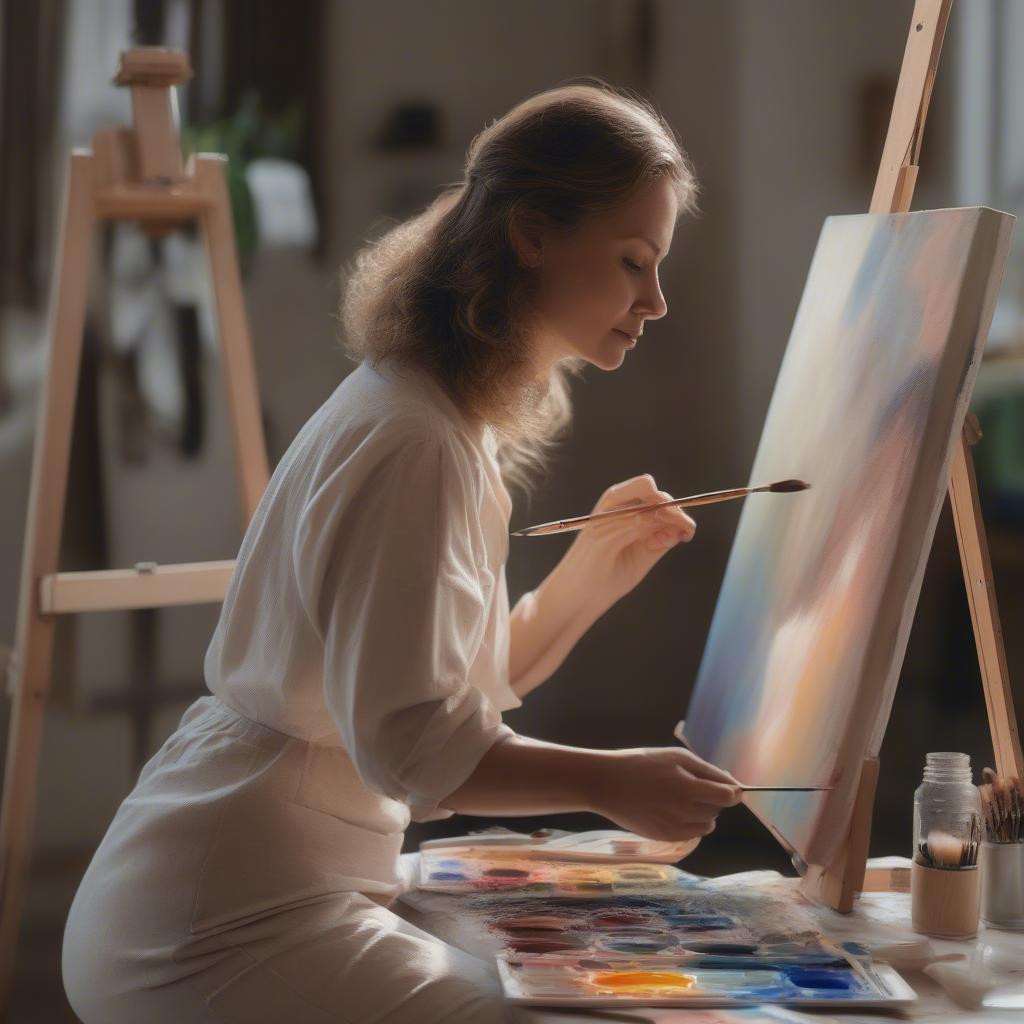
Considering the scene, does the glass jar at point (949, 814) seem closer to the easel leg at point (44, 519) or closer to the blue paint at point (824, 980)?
the blue paint at point (824, 980)

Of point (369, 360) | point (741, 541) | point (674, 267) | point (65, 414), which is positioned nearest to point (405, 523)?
point (369, 360)

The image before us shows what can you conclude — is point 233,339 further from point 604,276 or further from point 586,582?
point 604,276

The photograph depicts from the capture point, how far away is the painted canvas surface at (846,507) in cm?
132

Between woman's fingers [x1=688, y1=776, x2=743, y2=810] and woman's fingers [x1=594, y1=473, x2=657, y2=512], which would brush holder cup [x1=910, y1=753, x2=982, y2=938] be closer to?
woman's fingers [x1=688, y1=776, x2=743, y2=810]

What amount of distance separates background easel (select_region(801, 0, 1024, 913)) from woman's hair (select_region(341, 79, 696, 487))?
0.28 meters

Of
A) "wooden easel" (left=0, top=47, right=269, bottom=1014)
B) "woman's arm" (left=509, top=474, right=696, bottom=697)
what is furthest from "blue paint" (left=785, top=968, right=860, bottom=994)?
"wooden easel" (left=0, top=47, right=269, bottom=1014)

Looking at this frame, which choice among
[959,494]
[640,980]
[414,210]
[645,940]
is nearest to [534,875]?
[645,940]

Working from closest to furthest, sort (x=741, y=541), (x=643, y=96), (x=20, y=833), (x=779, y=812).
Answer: (x=779, y=812) → (x=741, y=541) → (x=20, y=833) → (x=643, y=96)

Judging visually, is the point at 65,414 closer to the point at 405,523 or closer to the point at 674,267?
the point at 405,523

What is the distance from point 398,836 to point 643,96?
5.57ft

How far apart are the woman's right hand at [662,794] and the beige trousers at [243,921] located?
0.19 m

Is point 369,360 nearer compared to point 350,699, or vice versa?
point 350,699

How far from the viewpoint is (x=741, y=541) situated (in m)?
1.74

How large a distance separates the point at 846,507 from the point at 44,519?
3.88 feet
